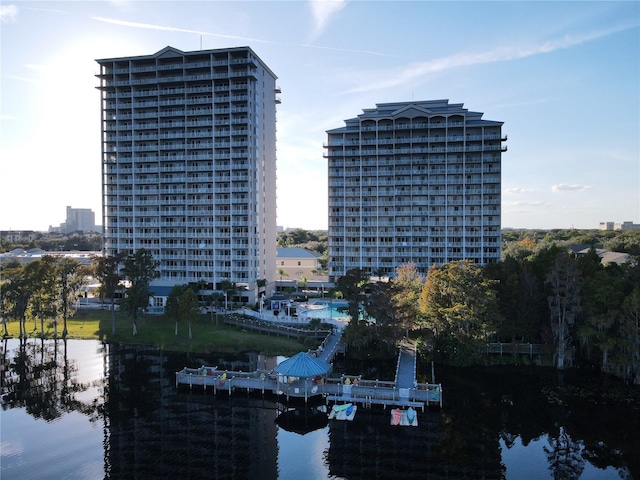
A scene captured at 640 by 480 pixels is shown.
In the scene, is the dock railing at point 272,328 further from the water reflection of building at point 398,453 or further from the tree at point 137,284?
the water reflection of building at point 398,453

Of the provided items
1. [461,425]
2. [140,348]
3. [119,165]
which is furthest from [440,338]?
[119,165]

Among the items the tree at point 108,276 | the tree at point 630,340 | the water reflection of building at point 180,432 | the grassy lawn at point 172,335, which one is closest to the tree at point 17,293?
the grassy lawn at point 172,335

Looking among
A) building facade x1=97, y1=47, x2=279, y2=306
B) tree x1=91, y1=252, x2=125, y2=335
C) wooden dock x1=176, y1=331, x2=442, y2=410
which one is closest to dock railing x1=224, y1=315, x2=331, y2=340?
building facade x1=97, y1=47, x2=279, y2=306

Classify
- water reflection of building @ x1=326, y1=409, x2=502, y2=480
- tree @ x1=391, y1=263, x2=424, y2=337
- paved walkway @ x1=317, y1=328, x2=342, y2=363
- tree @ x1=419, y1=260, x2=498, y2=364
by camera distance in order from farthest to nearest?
tree @ x1=391, y1=263, x2=424, y2=337 → paved walkway @ x1=317, y1=328, x2=342, y2=363 → tree @ x1=419, y1=260, x2=498, y2=364 → water reflection of building @ x1=326, y1=409, x2=502, y2=480

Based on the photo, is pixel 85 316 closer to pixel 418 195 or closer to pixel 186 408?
pixel 186 408

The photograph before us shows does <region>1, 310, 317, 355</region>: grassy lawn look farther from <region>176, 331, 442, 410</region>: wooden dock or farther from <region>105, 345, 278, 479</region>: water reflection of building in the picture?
<region>176, 331, 442, 410</region>: wooden dock

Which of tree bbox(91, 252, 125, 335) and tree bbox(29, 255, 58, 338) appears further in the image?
tree bbox(91, 252, 125, 335)

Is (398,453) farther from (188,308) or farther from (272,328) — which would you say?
(188,308)

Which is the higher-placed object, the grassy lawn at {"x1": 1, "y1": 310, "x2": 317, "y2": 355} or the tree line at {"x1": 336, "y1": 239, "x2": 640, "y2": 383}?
the tree line at {"x1": 336, "y1": 239, "x2": 640, "y2": 383}
